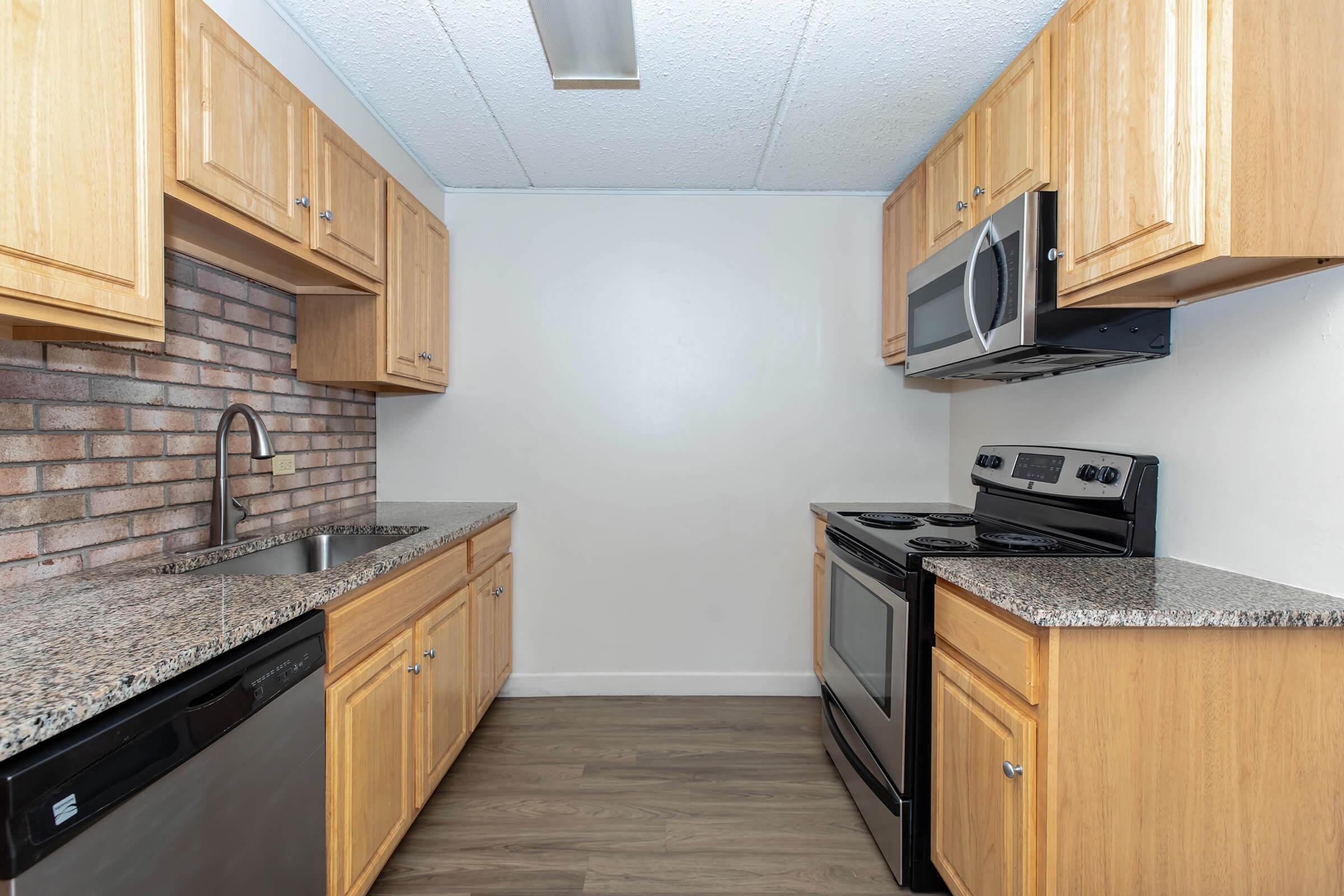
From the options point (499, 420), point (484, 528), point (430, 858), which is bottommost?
point (430, 858)

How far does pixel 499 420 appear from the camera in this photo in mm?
3143

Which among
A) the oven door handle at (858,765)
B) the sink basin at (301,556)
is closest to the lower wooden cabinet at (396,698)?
the sink basin at (301,556)

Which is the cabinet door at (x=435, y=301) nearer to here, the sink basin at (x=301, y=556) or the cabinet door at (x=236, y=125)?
the sink basin at (x=301, y=556)

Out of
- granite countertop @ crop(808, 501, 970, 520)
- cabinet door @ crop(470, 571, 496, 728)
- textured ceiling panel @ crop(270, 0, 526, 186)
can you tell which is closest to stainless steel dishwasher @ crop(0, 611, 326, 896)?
cabinet door @ crop(470, 571, 496, 728)

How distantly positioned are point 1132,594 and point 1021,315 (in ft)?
2.54

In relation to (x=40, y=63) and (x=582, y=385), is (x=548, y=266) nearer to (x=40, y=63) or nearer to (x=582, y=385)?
(x=582, y=385)

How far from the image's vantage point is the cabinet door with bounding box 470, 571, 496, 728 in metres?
2.51

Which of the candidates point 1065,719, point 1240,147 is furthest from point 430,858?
point 1240,147

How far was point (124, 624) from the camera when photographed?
1104mm

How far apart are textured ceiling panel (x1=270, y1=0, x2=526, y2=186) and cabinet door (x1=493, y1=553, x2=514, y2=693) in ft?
5.69

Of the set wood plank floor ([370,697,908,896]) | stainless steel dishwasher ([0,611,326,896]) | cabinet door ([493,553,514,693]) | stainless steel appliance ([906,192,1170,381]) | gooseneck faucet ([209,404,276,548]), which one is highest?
stainless steel appliance ([906,192,1170,381])

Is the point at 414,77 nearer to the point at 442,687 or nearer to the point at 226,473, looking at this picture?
the point at 226,473

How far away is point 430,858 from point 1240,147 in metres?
2.58

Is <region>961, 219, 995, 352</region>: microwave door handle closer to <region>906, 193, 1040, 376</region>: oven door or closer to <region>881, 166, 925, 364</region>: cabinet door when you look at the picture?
<region>906, 193, 1040, 376</region>: oven door
